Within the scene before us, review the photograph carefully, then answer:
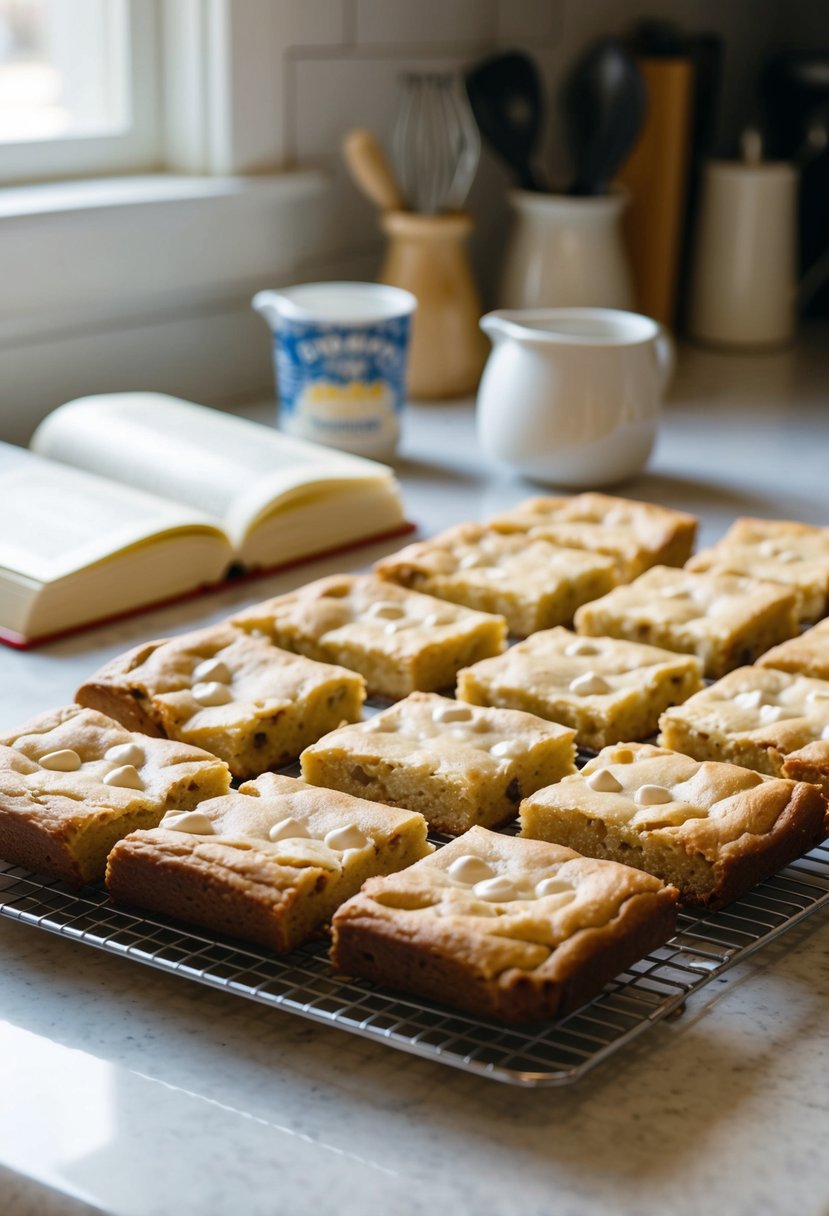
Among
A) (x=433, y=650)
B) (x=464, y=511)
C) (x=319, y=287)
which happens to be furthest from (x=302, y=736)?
(x=319, y=287)

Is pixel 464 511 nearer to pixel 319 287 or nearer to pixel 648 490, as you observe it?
pixel 648 490

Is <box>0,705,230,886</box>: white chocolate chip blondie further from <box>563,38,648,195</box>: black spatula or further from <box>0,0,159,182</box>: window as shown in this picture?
<box>563,38,648,195</box>: black spatula

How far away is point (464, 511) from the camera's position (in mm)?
1799

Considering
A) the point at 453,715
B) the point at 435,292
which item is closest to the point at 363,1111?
the point at 453,715

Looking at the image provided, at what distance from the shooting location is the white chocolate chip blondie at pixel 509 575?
1.45 metres

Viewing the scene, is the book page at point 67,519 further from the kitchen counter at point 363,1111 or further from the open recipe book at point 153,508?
the kitchen counter at point 363,1111

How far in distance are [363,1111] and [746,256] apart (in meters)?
2.02

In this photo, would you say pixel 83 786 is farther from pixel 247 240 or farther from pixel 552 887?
pixel 247 240

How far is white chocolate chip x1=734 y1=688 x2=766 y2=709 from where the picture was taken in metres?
1.20

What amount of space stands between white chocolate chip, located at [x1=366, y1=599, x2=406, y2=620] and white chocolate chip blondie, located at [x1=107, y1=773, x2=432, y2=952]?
0.36m

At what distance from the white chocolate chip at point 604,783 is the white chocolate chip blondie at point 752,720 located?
128mm

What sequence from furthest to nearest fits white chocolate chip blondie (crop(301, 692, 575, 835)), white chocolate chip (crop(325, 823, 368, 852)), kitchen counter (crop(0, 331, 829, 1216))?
white chocolate chip blondie (crop(301, 692, 575, 835)) < white chocolate chip (crop(325, 823, 368, 852)) < kitchen counter (crop(0, 331, 829, 1216))

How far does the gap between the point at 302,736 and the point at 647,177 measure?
1.65 metres

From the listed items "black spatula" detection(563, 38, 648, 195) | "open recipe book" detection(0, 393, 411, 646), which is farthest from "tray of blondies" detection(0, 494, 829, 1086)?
"black spatula" detection(563, 38, 648, 195)
